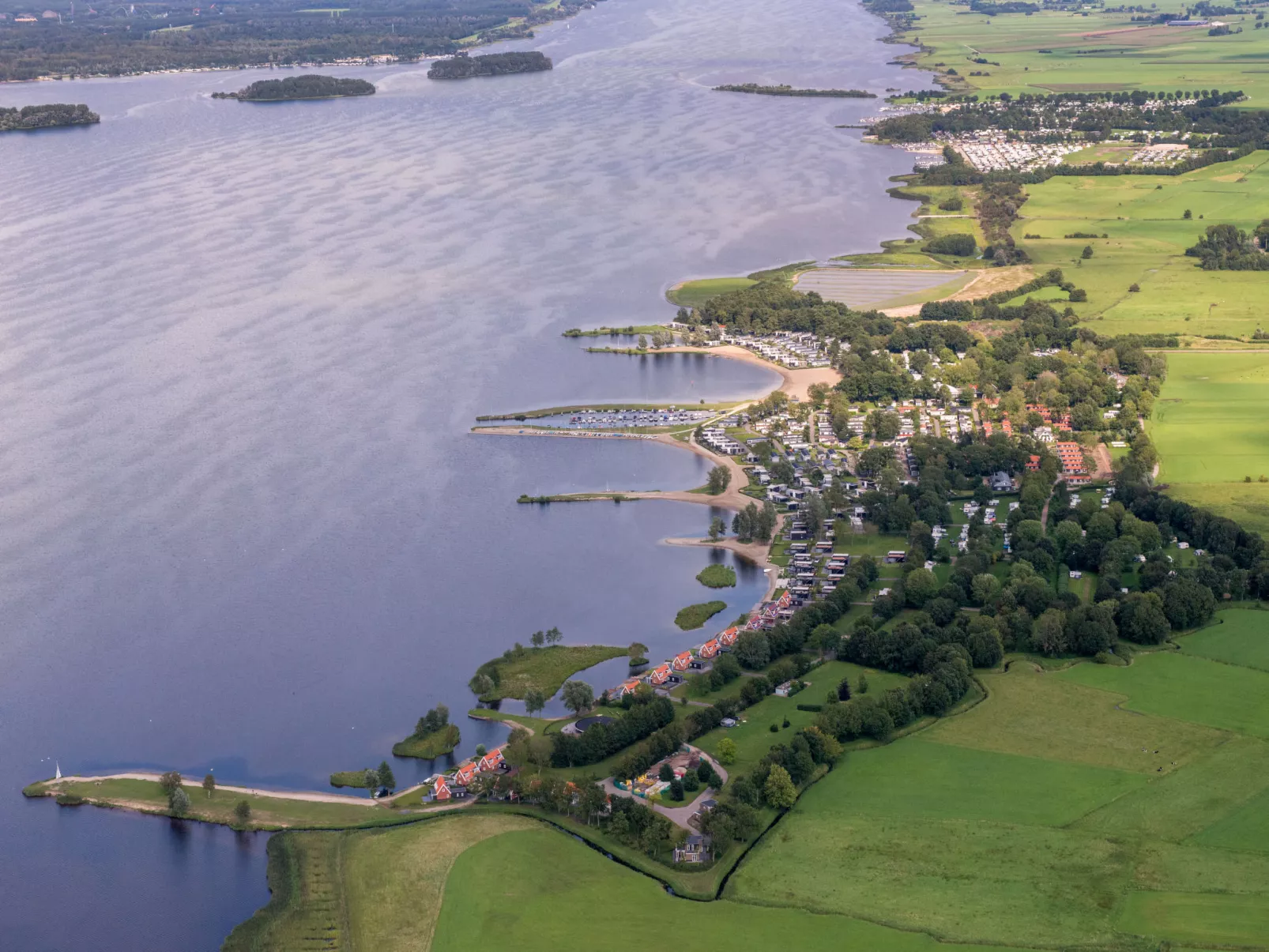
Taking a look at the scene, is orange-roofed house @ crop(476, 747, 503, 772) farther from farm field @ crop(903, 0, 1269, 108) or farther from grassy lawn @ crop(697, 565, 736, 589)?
farm field @ crop(903, 0, 1269, 108)

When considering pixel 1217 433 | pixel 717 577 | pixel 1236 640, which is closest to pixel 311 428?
pixel 717 577

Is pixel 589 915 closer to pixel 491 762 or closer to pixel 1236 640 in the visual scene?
pixel 491 762

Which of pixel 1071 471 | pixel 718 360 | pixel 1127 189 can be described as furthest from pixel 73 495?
pixel 1127 189

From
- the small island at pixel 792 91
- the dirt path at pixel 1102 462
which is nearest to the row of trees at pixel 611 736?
the dirt path at pixel 1102 462

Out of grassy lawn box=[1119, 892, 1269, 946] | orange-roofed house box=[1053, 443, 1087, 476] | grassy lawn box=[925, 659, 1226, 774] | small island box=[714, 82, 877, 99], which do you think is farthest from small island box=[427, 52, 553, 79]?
grassy lawn box=[1119, 892, 1269, 946]

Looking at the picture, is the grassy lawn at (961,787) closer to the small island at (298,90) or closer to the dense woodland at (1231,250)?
the dense woodland at (1231,250)
